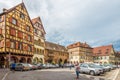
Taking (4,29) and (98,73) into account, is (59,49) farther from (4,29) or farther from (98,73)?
(98,73)

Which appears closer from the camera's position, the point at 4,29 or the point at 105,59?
the point at 4,29

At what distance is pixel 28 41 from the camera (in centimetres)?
4684

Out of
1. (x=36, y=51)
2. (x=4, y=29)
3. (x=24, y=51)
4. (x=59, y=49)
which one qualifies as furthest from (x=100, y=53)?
(x=4, y=29)

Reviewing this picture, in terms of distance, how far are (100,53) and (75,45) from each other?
1782 centimetres

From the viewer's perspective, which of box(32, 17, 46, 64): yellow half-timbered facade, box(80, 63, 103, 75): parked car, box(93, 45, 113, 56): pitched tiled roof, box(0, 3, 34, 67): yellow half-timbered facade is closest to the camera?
box(80, 63, 103, 75): parked car

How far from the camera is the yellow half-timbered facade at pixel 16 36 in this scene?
1490 inches

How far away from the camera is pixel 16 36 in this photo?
136 feet

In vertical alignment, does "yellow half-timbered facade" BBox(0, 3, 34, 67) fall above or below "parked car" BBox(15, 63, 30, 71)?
above

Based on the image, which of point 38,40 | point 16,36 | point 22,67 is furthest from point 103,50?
point 22,67

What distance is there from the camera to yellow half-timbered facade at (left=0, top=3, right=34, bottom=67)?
37.8 metres

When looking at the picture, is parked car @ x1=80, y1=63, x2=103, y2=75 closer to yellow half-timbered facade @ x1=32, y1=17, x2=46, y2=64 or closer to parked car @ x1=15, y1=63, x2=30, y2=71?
parked car @ x1=15, y1=63, x2=30, y2=71

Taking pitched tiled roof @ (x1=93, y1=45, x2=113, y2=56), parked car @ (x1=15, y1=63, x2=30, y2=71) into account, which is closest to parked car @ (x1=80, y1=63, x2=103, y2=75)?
parked car @ (x1=15, y1=63, x2=30, y2=71)

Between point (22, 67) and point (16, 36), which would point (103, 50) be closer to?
point (16, 36)

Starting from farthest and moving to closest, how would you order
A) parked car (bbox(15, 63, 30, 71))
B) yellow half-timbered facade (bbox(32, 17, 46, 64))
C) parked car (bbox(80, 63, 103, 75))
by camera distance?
yellow half-timbered facade (bbox(32, 17, 46, 64)), parked car (bbox(15, 63, 30, 71)), parked car (bbox(80, 63, 103, 75))
